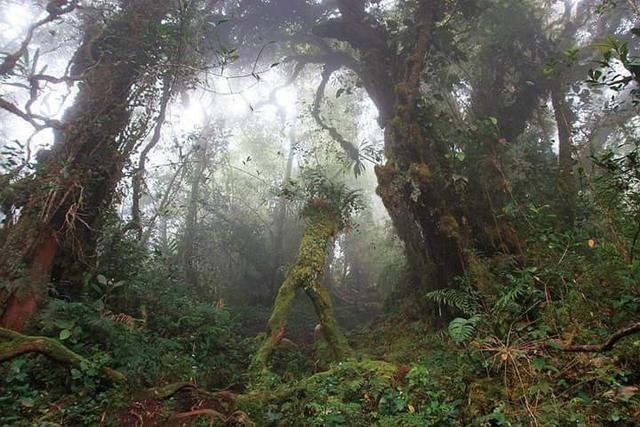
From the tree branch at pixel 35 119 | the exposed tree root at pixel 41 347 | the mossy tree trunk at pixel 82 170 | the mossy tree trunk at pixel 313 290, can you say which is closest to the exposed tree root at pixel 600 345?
the mossy tree trunk at pixel 313 290

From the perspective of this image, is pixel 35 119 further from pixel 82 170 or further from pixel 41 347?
pixel 41 347

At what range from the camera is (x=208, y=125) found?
616 inches

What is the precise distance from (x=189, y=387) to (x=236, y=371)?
1.72 metres

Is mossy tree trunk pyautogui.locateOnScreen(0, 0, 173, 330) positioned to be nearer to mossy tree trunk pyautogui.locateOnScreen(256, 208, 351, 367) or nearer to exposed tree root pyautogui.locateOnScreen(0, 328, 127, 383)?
exposed tree root pyautogui.locateOnScreen(0, 328, 127, 383)

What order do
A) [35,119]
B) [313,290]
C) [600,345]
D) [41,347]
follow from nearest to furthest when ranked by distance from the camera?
[600,345] → [41,347] → [35,119] → [313,290]

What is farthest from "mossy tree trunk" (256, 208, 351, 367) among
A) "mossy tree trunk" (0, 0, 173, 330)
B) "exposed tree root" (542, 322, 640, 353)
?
"exposed tree root" (542, 322, 640, 353)

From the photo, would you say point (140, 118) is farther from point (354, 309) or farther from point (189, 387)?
point (354, 309)

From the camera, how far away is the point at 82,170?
6773 mm

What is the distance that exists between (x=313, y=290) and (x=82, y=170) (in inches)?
180

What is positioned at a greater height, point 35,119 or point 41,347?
point 35,119

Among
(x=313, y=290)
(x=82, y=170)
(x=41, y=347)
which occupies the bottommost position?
(x=41, y=347)

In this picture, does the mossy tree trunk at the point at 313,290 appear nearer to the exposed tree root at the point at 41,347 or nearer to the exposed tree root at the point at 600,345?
the exposed tree root at the point at 41,347

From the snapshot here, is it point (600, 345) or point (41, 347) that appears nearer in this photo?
point (600, 345)

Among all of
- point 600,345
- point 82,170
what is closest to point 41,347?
point 82,170
